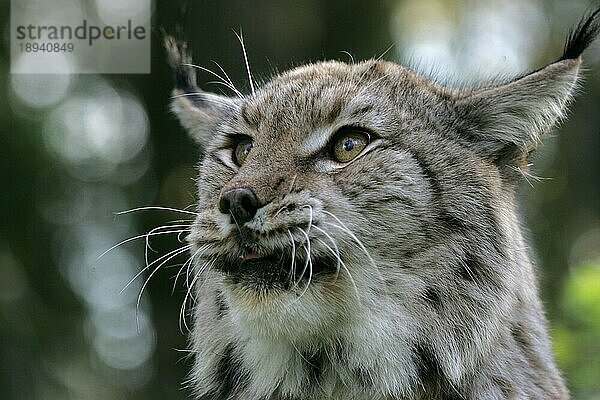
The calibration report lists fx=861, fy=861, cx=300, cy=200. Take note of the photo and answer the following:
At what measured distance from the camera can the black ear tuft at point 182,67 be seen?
6.50m

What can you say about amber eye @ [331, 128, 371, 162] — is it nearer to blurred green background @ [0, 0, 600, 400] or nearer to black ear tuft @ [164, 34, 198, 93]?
black ear tuft @ [164, 34, 198, 93]

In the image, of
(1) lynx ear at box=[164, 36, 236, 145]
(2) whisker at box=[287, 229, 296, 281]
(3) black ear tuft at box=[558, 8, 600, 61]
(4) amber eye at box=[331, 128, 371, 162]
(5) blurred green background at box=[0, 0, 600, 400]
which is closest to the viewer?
(2) whisker at box=[287, 229, 296, 281]

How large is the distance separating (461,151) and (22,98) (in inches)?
391

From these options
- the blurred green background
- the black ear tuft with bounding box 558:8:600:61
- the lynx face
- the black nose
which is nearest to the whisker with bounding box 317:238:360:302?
the lynx face

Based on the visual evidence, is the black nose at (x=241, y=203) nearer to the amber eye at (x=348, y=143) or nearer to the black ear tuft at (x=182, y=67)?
the amber eye at (x=348, y=143)

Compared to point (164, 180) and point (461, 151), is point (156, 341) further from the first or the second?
point (461, 151)

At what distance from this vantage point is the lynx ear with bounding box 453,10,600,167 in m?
4.86

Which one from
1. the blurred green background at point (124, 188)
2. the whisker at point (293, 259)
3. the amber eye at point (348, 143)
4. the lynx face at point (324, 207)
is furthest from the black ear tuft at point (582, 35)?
the blurred green background at point (124, 188)

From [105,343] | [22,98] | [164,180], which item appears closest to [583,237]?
[164,180]

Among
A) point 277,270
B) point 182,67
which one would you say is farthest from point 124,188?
point 277,270

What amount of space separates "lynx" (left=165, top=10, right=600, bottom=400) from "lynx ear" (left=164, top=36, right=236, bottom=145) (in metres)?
0.96

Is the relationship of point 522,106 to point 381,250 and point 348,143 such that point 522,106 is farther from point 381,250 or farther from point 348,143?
point 381,250

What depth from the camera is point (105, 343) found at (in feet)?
48.4

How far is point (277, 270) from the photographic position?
4543 mm
